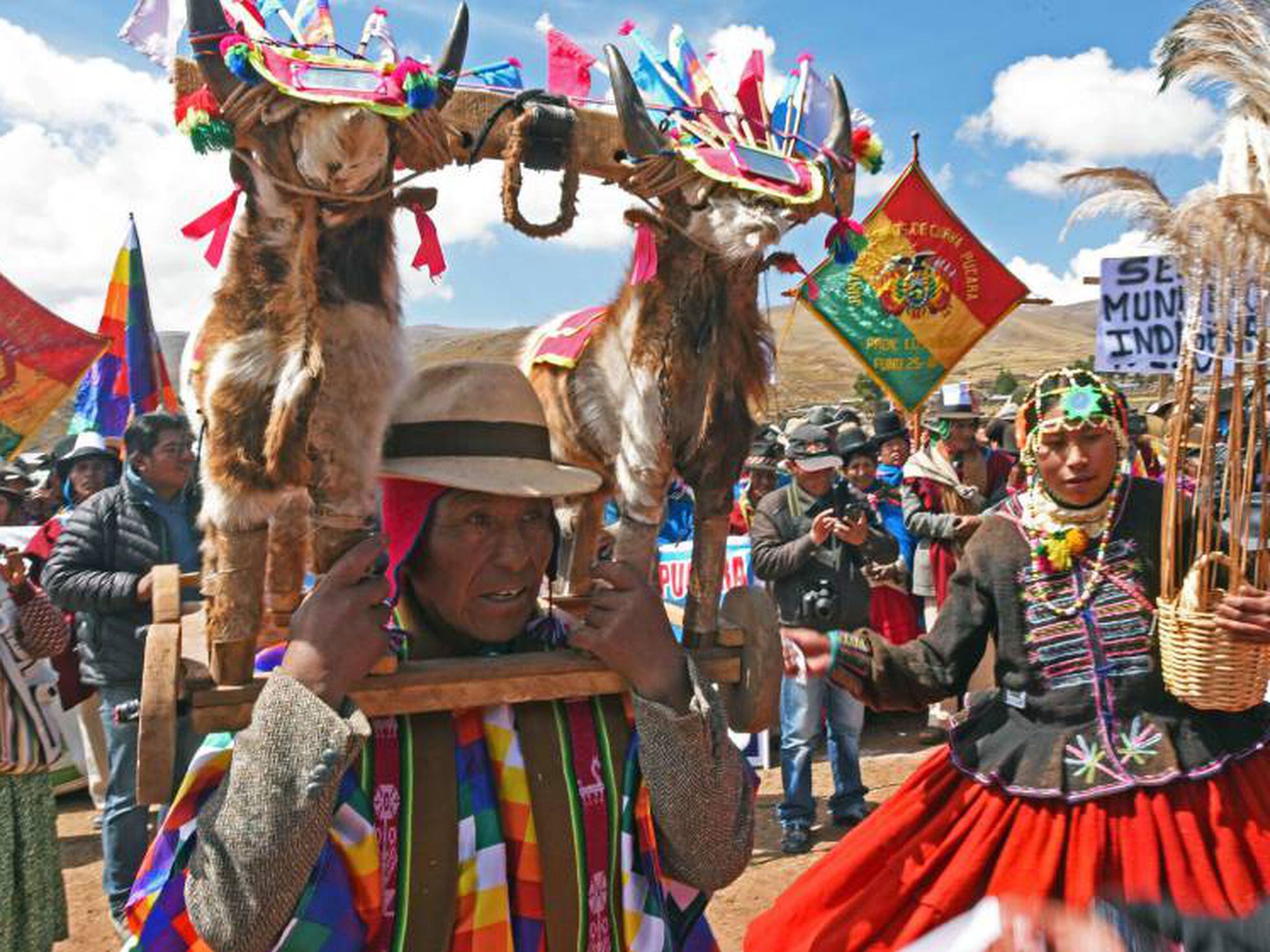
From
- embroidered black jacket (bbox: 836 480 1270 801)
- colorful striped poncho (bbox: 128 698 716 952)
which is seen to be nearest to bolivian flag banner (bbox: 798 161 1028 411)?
embroidered black jacket (bbox: 836 480 1270 801)

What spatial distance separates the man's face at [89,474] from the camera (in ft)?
20.2

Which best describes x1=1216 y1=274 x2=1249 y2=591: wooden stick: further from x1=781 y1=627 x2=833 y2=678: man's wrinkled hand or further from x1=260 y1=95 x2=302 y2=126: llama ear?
x1=260 y1=95 x2=302 y2=126: llama ear

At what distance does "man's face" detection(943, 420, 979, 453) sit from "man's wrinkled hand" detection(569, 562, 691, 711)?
5.74m

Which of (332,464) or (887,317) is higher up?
(887,317)

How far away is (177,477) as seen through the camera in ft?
15.3

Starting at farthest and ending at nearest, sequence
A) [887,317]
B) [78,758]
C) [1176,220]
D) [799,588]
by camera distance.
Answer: [887,317] < [78,758] < [799,588] < [1176,220]

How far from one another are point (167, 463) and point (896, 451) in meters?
6.10

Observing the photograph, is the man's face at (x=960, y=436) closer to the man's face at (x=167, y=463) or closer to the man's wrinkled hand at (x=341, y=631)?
the man's face at (x=167, y=463)

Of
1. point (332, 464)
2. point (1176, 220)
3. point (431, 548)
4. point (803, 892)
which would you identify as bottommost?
point (803, 892)

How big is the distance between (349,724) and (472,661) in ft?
0.88

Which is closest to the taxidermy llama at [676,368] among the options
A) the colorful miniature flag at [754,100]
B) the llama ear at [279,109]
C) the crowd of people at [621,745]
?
the colorful miniature flag at [754,100]

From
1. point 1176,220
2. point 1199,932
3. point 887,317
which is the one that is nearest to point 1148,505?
point 1176,220

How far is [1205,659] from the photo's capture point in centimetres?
267

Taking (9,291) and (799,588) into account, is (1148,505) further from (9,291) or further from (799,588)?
(9,291)
